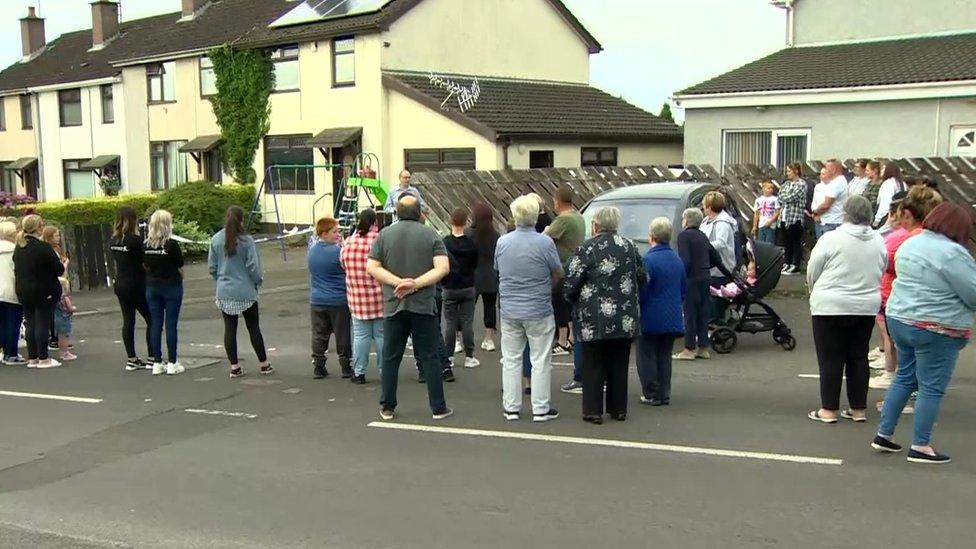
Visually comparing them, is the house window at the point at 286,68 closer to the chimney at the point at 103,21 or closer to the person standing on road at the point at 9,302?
the chimney at the point at 103,21

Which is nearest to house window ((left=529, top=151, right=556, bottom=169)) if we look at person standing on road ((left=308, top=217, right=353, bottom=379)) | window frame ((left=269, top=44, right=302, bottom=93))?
window frame ((left=269, top=44, right=302, bottom=93))

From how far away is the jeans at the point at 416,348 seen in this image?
8086 mm

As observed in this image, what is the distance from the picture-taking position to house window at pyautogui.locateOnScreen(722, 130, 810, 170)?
68.2ft

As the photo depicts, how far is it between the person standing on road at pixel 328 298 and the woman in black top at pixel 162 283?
1.57 meters

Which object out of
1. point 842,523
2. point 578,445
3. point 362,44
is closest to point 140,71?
point 362,44

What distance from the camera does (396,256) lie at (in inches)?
320

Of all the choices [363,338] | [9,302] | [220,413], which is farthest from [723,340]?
[9,302]

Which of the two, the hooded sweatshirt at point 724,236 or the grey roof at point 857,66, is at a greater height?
the grey roof at point 857,66

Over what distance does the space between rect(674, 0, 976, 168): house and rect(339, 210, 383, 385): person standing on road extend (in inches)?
537

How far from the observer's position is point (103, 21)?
41250 mm

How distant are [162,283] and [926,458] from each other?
7777 millimetres

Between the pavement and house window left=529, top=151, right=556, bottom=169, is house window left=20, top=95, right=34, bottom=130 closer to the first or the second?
house window left=529, top=151, right=556, bottom=169

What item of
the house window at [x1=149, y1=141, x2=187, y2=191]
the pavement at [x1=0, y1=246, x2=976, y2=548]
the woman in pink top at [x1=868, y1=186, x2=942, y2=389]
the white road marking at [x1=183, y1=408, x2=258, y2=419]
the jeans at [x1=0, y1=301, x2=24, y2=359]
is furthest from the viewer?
the house window at [x1=149, y1=141, x2=187, y2=191]

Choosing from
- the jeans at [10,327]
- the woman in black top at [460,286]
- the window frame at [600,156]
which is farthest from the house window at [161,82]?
the woman in black top at [460,286]
